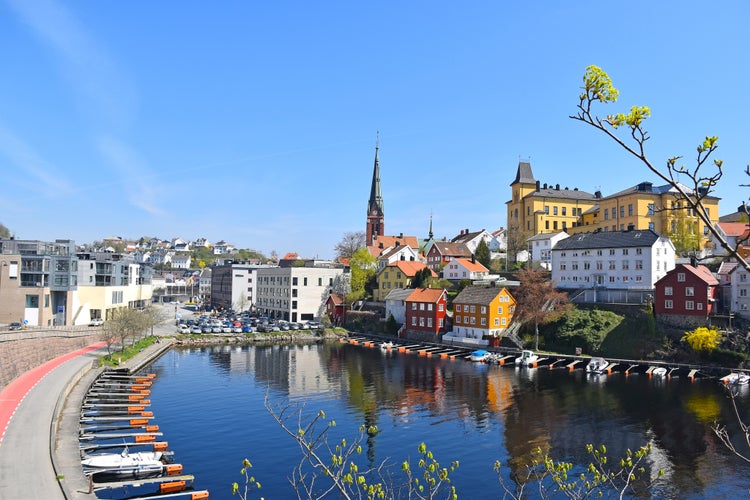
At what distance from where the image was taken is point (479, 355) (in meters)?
60.9

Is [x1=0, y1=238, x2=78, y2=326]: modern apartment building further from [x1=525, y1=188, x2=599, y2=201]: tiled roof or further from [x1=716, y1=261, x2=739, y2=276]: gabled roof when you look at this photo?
[x1=716, y1=261, x2=739, y2=276]: gabled roof

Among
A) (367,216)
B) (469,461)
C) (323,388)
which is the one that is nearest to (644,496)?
(469,461)

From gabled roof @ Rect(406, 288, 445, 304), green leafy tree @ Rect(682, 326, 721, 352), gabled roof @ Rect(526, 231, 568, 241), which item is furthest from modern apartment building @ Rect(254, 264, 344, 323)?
green leafy tree @ Rect(682, 326, 721, 352)

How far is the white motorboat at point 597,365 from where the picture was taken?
5250 cm

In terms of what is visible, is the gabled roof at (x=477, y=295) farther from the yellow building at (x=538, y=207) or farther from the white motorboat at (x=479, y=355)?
the yellow building at (x=538, y=207)

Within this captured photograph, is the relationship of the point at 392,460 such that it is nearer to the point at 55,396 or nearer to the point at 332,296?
the point at 55,396

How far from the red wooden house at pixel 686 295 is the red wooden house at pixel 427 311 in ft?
82.6

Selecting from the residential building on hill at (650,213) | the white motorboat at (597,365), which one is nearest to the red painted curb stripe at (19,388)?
the white motorboat at (597,365)

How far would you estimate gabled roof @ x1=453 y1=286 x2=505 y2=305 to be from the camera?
65875mm

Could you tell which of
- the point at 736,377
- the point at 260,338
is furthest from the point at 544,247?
the point at 260,338

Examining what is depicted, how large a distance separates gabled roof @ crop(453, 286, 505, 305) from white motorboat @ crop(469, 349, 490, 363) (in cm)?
626

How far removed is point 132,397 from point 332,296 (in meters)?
53.2

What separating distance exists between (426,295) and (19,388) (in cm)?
4815

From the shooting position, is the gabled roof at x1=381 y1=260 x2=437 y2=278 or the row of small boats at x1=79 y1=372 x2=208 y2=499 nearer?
the row of small boats at x1=79 y1=372 x2=208 y2=499
